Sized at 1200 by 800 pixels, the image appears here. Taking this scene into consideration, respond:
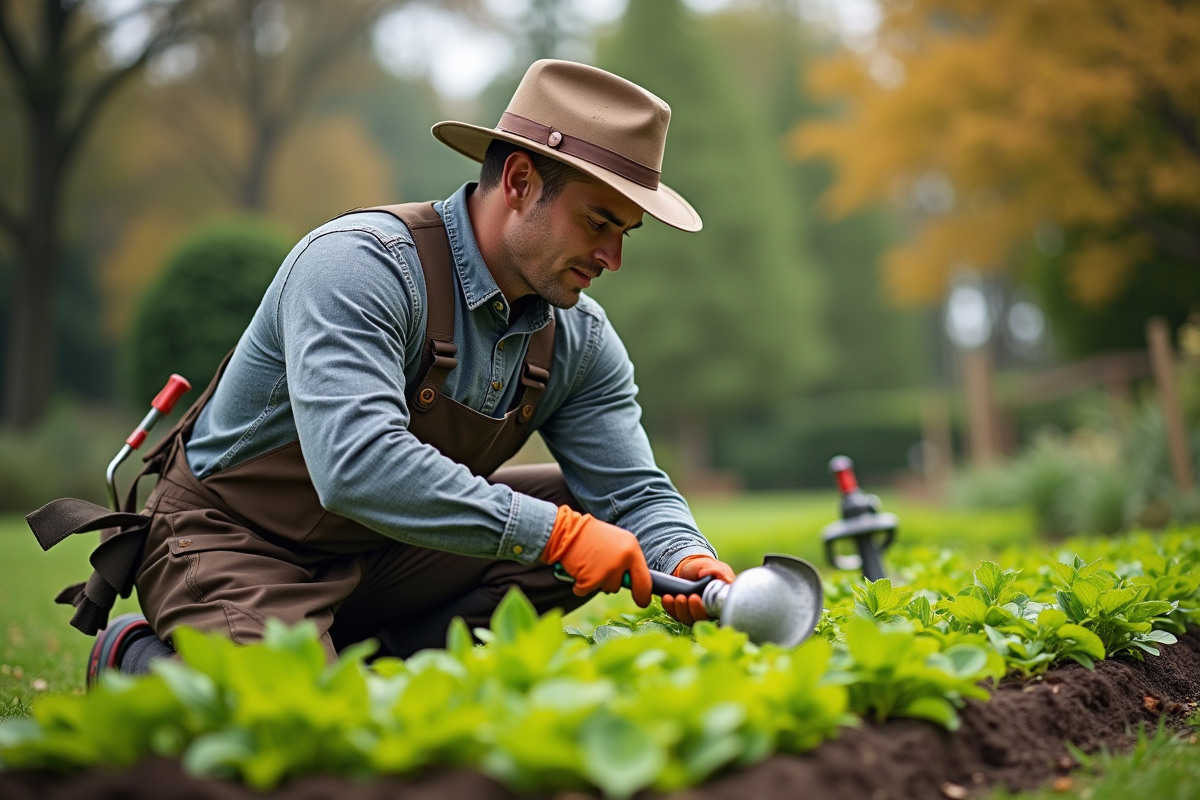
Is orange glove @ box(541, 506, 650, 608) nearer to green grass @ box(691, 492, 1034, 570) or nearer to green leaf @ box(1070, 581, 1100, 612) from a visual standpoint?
green leaf @ box(1070, 581, 1100, 612)

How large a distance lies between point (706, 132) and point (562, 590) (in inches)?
716

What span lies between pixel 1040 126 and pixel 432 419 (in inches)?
363

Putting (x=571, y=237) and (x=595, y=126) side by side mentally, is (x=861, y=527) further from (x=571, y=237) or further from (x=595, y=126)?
(x=595, y=126)

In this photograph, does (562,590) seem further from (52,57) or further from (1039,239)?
(52,57)

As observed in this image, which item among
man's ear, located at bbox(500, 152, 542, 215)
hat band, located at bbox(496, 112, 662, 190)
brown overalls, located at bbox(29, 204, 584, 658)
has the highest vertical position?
hat band, located at bbox(496, 112, 662, 190)

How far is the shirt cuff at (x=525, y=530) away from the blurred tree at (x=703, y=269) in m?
17.2

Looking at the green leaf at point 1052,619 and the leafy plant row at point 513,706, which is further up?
the green leaf at point 1052,619

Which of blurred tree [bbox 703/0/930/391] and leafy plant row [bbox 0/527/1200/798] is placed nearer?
leafy plant row [bbox 0/527/1200/798]

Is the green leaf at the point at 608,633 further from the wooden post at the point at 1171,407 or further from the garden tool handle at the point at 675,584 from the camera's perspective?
the wooden post at the point at 1171,407

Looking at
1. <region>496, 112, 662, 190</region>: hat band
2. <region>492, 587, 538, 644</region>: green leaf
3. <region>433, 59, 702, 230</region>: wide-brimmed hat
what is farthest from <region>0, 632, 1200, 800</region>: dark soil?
<region>496, 112, 662, 190</region>: hat band

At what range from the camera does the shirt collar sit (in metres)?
2.75

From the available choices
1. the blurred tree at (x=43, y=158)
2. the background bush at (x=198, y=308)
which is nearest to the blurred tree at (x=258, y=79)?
the blurred tree at (x=43, y=158)

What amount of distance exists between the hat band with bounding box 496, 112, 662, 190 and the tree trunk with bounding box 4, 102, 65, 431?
568 inches

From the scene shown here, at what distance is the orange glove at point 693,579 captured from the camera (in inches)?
97.3
